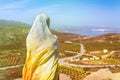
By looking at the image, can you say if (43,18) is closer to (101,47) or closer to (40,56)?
(40,56)

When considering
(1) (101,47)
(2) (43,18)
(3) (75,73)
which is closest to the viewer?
(2) (43,18)

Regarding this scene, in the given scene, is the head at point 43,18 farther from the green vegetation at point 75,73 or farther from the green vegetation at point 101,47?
the green vegetation at point 101,47

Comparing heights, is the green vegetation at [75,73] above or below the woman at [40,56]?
below

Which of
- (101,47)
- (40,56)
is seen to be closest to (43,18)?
(40,56)

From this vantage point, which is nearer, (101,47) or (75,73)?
(75,73)

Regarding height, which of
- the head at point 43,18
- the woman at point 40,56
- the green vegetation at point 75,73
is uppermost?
the head at point 43,18

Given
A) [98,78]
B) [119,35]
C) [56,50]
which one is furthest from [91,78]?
[119,35]

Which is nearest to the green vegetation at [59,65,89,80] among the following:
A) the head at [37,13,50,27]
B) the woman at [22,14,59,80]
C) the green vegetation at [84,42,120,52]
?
the head at [37,13,50,27]

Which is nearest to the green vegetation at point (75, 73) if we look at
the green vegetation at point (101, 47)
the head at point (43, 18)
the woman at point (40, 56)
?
the head at point (43, 18)

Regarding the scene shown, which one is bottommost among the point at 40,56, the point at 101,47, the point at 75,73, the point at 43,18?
the point at 101,47

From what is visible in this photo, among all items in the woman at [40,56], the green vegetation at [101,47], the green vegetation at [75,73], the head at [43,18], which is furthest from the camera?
the green vegetation at [101,47]
